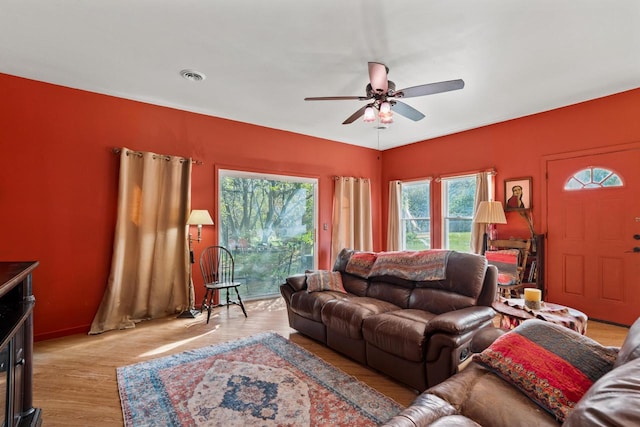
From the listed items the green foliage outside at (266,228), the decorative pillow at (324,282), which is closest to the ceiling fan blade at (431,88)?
the decorative pillow at (324,282)

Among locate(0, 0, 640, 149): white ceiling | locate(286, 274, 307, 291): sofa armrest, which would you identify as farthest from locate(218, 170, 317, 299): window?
locate(286, 274, 307, 291): sofa armrest

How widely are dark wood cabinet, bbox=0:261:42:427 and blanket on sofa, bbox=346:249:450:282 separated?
2816 millimetres

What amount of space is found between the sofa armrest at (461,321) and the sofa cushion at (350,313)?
2.06ft

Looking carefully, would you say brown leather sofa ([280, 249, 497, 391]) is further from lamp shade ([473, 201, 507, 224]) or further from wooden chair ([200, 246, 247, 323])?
lamp shade ([473, 201, 507, 224])

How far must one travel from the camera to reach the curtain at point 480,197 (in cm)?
473

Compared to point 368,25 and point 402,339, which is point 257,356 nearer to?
point 402,339

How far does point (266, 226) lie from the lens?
16.5ft

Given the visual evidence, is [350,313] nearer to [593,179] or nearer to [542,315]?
[542,315]

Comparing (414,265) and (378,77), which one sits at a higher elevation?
(378,77)

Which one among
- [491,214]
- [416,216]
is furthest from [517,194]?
→ [416,216]

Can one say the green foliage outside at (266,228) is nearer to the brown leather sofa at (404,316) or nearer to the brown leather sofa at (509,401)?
the brown leather sofa at (404,316)

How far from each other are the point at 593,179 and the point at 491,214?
1.19 m

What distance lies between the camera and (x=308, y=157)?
17.7 feet

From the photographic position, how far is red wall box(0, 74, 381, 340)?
3156 mm
